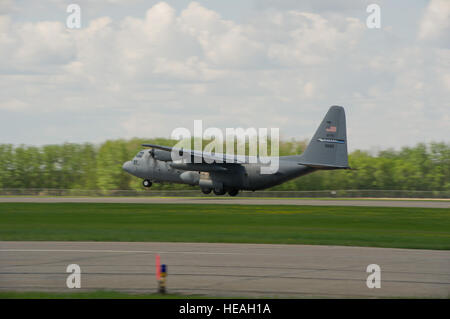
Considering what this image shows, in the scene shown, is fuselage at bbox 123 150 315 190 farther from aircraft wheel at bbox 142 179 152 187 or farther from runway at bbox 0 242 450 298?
runway at bbox 0 242 450 298

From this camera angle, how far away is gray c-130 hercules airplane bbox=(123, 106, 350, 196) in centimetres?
4962

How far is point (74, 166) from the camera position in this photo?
114 metres

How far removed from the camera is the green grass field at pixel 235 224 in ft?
80.3

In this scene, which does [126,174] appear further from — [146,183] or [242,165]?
[242,165]

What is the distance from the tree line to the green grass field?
5182 centimetres

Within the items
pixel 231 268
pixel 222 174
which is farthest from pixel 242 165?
pixel 231 268

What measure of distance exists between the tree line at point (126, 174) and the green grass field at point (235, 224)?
51.8m

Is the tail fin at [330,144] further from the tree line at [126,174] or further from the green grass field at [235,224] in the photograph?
the tree line at [126,174]

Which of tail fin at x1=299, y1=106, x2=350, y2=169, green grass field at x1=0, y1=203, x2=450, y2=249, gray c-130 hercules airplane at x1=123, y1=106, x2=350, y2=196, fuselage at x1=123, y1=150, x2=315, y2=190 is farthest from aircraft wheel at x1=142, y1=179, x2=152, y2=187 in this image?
tail fin at x1=299, y1=106, x2=350, y2=169

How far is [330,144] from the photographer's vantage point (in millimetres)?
49562

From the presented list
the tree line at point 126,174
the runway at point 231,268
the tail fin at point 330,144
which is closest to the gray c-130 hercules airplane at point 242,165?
the tail fin at point 330,144

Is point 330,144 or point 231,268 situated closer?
point 231,268

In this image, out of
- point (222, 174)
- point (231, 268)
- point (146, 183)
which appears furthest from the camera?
point (146, 183)

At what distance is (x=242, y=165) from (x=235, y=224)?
66.7 feet
